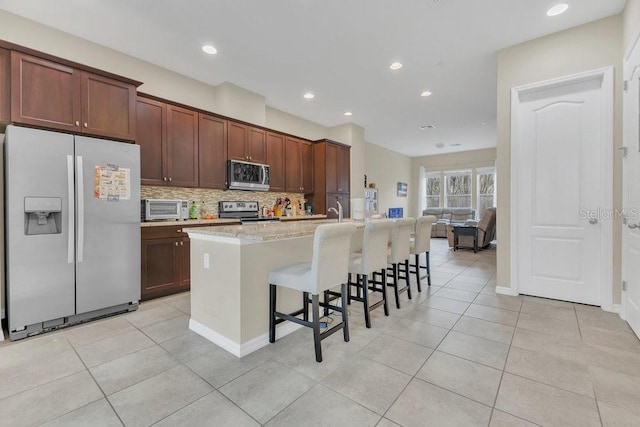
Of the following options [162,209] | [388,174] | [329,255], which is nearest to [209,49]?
[162,209]

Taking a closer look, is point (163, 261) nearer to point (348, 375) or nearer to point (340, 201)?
point (348, 375)

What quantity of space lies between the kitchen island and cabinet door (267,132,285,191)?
→ 2778 mm

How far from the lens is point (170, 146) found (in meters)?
3.79

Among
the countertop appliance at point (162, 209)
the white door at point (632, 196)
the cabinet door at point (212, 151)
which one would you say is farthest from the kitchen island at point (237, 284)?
the white door at point (632, 196)

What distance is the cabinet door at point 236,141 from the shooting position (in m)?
4.43

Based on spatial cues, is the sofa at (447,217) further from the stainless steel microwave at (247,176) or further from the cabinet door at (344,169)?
the stainless steel microwave at (247,176)

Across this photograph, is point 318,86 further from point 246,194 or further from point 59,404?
point 59,404

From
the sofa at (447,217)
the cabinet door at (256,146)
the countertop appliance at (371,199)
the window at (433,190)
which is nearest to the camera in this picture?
the cabinet door at (256,146)

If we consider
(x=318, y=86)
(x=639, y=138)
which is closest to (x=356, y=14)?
(x=318, y=86)

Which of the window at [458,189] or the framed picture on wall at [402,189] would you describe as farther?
the framed picture on wall at [402,189]

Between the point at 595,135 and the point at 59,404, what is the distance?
4.98 metres

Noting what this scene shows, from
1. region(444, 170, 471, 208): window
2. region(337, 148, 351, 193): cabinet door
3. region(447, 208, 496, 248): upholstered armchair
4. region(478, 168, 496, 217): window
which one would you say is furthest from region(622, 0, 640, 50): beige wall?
region(444, 170, 471, 208): window

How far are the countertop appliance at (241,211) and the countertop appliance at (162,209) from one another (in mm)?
602

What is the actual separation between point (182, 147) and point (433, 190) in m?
9.28
